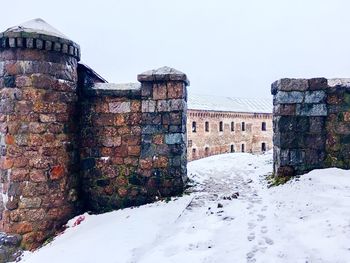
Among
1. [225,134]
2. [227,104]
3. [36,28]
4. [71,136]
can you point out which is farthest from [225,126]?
[36,28]

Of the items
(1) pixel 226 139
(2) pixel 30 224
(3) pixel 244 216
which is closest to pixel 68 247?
(2) pixel 30 224

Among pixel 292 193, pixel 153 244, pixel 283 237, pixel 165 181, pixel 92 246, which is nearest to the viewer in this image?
pixel 283 237

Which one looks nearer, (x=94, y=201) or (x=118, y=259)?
(x=118, y=259)

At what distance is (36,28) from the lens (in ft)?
17.0

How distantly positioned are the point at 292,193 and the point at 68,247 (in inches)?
134

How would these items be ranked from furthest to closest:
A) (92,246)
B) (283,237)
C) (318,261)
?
(92,246), (283,237), (318,261)

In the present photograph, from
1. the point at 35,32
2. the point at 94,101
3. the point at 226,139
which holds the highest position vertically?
the point at 35,32

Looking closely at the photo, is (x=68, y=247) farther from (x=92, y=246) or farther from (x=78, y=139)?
(x=78, y=139)

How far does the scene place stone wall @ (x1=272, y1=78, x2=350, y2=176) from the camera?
216 inches

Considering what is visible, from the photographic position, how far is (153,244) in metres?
3.93

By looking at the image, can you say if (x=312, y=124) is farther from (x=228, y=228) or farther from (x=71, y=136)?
(x=71, y=136)

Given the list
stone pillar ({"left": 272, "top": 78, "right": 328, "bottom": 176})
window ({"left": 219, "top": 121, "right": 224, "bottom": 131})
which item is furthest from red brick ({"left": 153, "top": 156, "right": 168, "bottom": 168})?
window ({"left": 219, "top": 121, "right": 224, "bottom": 131})

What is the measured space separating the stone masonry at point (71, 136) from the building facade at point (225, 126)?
22.2m

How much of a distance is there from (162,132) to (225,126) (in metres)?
26.3
